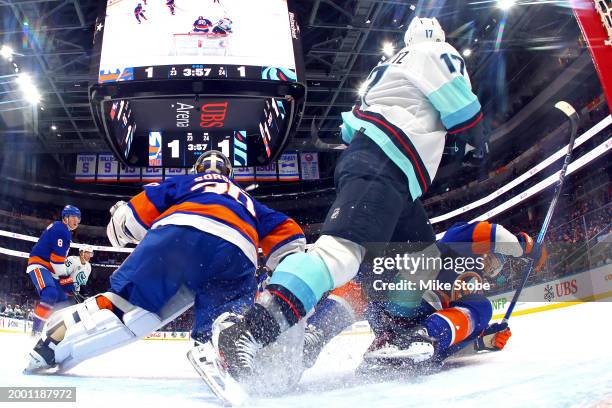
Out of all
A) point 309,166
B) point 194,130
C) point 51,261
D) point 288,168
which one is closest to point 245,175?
point 288,168

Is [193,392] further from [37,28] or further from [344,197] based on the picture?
[37,28]

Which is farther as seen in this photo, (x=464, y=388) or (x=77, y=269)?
(x=77, y=269)

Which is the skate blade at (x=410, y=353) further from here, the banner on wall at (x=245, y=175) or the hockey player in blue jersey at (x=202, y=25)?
the banner on wall at (x=245, y=175)

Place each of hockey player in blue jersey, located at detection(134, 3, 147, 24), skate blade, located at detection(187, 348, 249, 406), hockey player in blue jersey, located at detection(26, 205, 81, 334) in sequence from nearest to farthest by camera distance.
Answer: skate blade, located at detection(187, 348, 249, 406)
hockey player in blue jersey, located at detection(26, 205, 81, 334)
hockey player in blue jersey, located at detection(134, 3, 147, 24)

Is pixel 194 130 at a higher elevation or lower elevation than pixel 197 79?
lower

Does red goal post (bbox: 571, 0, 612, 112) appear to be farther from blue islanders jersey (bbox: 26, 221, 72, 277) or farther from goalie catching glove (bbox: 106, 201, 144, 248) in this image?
blue islanders jersey (bbox: 26, 221, 72, 277)

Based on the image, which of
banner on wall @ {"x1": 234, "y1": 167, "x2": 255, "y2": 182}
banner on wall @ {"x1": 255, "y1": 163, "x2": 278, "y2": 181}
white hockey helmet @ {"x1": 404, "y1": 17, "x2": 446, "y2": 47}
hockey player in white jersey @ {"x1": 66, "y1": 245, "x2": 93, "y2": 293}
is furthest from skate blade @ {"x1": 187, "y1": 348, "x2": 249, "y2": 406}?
banner on wall @ {"x1": 255, "y1": 163, "x2": 278, "y2": 181}

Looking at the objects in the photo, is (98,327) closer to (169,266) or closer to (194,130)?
(169,266)

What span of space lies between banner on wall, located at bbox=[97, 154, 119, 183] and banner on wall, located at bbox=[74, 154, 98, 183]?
17cm

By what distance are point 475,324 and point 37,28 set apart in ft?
30.4

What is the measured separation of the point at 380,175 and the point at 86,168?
45.5ft

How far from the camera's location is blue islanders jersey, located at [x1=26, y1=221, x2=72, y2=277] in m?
3.77

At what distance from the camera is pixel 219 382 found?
94cm

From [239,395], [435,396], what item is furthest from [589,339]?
[239,395]
